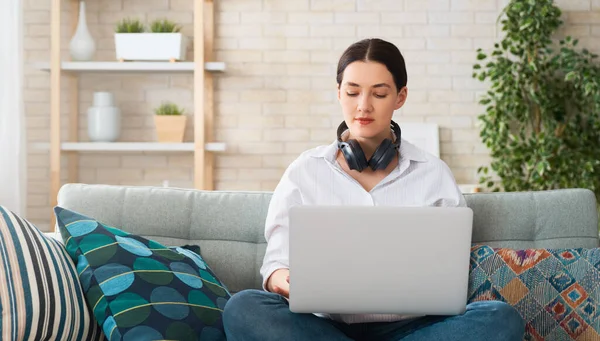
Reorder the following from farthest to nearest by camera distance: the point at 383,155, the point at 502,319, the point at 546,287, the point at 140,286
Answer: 1. the point at 383,155
2. the point at 546,287
3. the point at 140,286
4. the point at 502,319

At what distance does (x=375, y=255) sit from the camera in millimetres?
1608

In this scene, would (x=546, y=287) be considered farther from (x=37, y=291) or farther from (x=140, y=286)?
(x=37, y=291)

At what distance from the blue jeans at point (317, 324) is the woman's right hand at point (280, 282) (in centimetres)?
13

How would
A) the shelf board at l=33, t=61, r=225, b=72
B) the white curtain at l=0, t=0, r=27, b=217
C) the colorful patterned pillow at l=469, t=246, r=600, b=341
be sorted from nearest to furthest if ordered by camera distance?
the colorful patterned pillow at l=469, t=246, r=600, b=341 → the white curtain at l=0, t=0, r=27, b=217 → the shelf board at l=33, t=61, r=225, b=72

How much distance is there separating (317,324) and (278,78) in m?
2.92

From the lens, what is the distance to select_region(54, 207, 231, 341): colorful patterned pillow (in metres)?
1.87

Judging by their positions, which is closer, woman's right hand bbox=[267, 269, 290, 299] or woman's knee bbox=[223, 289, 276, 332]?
woman's knee bbox=[223, 289, 276, 332]

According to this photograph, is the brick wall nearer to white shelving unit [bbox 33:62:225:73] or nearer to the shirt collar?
white shelving unit [bbox 33:62:225:73]

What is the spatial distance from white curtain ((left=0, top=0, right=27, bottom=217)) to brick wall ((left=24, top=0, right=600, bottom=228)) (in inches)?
29.1

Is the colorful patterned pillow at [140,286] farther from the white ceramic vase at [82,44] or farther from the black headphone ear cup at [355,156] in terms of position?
the white ceramic vase at [82,44]

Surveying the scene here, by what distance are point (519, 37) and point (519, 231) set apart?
236 cm

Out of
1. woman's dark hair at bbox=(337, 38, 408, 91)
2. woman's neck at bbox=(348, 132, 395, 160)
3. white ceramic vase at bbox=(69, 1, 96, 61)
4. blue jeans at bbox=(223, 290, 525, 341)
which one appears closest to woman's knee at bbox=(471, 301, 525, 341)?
blue jeans at bbox=(223, 290, 525, 341)

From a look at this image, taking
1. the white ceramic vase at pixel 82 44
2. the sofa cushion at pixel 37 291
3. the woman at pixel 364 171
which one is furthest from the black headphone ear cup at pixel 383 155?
the white ceramic vase at pixel 82 44

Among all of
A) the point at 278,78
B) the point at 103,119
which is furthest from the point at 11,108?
the point at 278,78
